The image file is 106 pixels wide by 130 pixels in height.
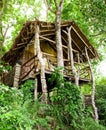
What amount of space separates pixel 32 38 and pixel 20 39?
0.73 metres

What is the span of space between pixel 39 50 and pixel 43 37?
1.85m

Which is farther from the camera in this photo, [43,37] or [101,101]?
[101,101]

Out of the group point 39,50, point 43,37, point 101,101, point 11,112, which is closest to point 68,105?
point 39,50

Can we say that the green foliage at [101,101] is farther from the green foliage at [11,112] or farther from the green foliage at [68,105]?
the green foliage at [11,112]

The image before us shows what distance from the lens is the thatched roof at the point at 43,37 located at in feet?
46.8

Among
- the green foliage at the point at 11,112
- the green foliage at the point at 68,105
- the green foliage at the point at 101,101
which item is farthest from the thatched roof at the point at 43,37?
the green foliage at the point at 11,112

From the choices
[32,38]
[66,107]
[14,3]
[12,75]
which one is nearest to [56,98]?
[66,107]

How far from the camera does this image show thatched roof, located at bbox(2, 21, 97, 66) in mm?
14278

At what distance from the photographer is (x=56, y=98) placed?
1023 centimetres

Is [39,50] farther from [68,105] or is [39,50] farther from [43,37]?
[68,105]

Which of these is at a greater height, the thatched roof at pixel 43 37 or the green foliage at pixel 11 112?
the thatched roof at pixel 43 37

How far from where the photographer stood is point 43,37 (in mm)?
14453

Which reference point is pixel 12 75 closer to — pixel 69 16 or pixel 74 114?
pixel 74 114

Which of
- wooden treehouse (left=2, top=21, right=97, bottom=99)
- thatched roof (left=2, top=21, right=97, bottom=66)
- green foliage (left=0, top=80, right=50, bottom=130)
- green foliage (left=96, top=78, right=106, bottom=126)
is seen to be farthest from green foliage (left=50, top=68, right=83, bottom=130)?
thatched roof (left=2, top=21, right=97, bottom=66)
